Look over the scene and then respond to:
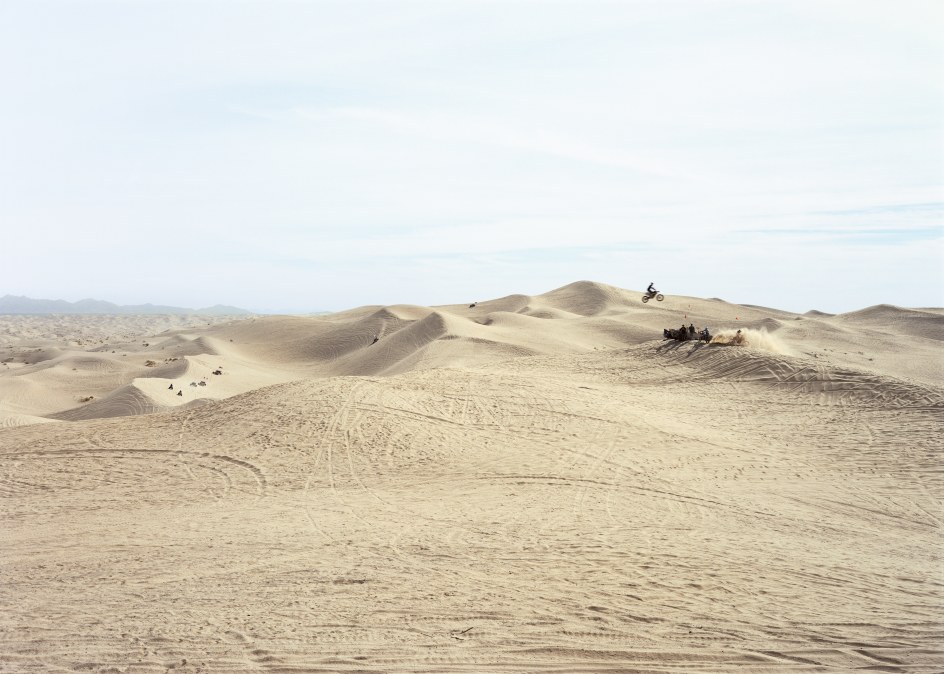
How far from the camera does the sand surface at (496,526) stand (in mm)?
5879

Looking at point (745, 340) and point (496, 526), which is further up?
point (745, 340)

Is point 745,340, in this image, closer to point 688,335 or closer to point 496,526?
point 688,335

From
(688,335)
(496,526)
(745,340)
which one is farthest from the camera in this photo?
(688,335)

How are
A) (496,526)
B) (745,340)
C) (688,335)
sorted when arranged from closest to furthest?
(496,526) < (745,340) < (688,335)

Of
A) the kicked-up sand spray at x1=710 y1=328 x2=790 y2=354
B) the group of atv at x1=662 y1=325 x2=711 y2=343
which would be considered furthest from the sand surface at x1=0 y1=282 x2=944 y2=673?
the group of atv at x1=662 y1=325 x2=711 y2=343

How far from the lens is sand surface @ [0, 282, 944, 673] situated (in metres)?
5.88

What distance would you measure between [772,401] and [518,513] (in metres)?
10.4

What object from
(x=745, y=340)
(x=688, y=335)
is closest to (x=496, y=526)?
(x=745, y=340)

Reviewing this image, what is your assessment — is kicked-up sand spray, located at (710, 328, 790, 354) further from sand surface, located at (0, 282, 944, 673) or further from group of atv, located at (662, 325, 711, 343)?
sand surface, located at (0, 282, 944, 673)

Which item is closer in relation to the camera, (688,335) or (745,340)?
(745,340)

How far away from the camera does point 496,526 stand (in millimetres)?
8789

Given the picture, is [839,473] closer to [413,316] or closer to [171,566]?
[171,566]

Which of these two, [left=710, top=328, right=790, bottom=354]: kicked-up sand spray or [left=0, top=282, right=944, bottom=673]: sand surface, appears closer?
[left=0, top=282, right=944, bottom=673]: sand surface

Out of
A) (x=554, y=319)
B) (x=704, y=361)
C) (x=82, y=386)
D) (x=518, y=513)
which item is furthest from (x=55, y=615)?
(x=554, y=319)
